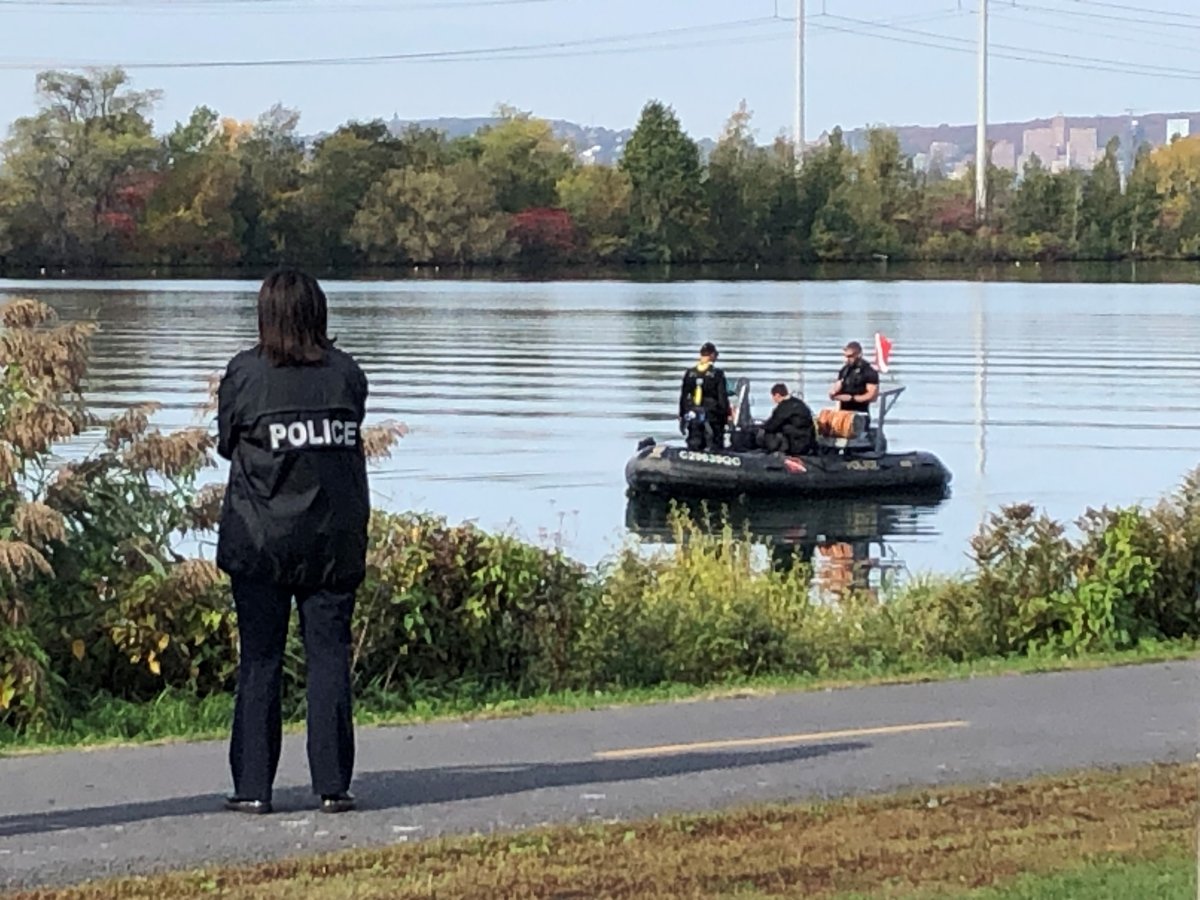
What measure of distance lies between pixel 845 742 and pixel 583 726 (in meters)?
1.09

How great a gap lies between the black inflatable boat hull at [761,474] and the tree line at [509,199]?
88.8 metres

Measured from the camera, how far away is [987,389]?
58.4 m

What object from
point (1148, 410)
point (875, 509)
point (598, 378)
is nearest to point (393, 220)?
point (598, 378)

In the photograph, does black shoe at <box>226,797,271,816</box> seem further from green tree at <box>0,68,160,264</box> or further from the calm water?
green tree at <box>0,68,160,264</box>

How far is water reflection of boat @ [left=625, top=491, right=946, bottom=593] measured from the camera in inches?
1133

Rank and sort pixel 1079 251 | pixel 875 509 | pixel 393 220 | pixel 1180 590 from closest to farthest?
pixel 1180 590 → pixel 875 509 → pixel 393 220 → pixel 1079 251

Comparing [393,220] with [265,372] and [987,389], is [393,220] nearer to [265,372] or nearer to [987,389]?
[987,389]

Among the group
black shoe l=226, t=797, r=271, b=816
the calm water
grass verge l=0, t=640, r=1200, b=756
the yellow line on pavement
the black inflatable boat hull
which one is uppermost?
black shoe l=226, t=797, r=271, b=816

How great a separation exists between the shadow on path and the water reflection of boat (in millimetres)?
18473

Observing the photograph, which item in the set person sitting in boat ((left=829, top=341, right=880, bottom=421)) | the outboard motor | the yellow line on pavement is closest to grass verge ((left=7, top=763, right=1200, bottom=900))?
the yellow line on pavement

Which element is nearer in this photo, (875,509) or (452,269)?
(875,509)

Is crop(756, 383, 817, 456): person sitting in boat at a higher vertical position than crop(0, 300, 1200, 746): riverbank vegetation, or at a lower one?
lower

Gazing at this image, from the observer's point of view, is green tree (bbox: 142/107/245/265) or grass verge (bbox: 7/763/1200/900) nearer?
grass verge (bbox: 7/763/1200/900)

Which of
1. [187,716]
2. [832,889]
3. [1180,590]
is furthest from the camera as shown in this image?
[1180,590]
